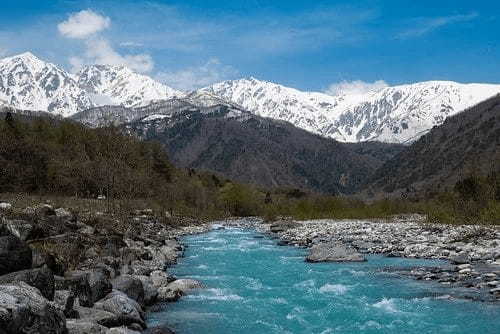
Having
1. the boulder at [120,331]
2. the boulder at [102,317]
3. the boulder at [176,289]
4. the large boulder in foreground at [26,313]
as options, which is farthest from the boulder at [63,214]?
the large boulder in foreground at [26,313]

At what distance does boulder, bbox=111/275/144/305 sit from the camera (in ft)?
72.2

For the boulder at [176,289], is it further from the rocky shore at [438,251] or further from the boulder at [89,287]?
the rocky shore at [438,251]

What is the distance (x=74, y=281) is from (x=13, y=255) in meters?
2.45

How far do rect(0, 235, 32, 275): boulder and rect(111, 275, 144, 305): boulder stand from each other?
14.1ft

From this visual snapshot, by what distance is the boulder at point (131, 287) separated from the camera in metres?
22.0

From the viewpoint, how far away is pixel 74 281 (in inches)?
771

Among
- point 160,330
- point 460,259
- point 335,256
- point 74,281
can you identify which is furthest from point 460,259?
point 74,281

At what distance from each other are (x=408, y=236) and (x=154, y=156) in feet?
296

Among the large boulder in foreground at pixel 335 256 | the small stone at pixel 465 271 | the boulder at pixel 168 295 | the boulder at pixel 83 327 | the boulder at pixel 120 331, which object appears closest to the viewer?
the boulder at pixel 83 327

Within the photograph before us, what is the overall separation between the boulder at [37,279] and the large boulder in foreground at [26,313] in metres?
1.66

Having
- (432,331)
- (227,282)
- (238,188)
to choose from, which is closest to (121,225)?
(227,282)

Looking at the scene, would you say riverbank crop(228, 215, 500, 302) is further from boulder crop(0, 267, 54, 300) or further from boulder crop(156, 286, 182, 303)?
boulder crop(0, 267, 54, 300)

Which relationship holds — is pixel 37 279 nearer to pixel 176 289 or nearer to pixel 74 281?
pixel 74 281

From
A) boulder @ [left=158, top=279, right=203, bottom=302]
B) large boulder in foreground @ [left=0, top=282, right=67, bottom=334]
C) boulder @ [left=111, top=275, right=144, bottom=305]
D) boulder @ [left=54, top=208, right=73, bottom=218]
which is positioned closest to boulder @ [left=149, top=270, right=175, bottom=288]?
boulder @ [left=158, top=279, right=203, bottom=302]
